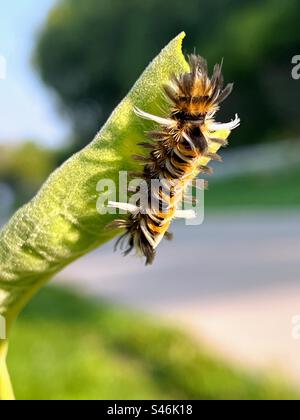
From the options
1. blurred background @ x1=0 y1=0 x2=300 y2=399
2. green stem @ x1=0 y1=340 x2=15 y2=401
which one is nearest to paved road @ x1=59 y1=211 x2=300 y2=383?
blurred background @ x1=0 y1=0 x2=300 y2=399

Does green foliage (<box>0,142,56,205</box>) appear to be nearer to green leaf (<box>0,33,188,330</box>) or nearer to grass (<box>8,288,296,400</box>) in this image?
grass (<box>8,288,296,400</box>)

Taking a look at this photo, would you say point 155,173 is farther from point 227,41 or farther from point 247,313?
point 227,41

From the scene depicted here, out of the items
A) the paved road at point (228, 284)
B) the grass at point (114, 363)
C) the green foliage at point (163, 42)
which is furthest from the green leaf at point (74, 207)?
the green foliage at point (163, 42)

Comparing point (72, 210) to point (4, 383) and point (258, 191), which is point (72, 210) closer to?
point (4, 383)

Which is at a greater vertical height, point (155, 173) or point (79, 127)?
point (79, 127)
